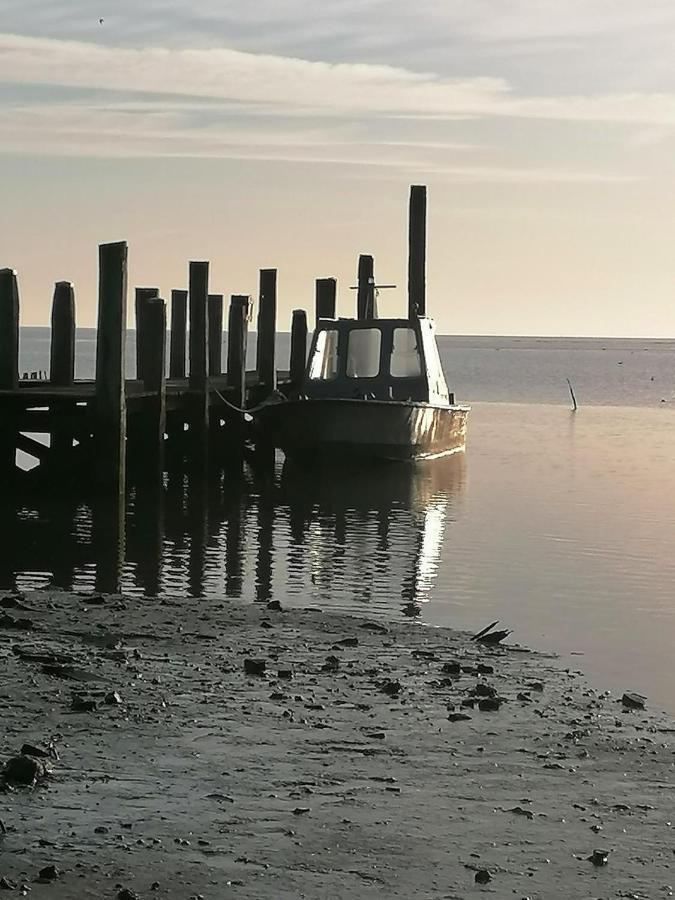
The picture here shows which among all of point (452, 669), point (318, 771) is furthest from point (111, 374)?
point (318, 771)

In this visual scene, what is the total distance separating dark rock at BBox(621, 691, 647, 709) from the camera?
9.11 m

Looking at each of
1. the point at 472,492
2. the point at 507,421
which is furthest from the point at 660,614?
the point at 507,421

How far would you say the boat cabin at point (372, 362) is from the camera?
84.9 ft

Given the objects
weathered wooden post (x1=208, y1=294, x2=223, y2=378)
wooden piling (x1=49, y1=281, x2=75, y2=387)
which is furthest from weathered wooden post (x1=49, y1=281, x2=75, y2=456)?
weathered wooden post (x1=208, y1=294, x2=223, y2=378)

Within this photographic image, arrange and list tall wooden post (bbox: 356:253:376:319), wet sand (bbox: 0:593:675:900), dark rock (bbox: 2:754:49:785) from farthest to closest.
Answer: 1. tall wooden post (bbox: 356:253:376:319)
2. dark rock (bbox: 2:754:49:785)
3. wet sand (bbox: 0:593:675:900)

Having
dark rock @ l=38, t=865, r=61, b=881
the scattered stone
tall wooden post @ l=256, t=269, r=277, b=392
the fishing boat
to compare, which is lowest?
the scattered stone

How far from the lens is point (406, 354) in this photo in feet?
85.3

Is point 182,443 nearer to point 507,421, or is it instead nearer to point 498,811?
point 498,811

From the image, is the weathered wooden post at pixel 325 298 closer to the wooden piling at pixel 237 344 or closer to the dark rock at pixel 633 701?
the wooden piling at pixel 237 344

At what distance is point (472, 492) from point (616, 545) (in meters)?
6.76

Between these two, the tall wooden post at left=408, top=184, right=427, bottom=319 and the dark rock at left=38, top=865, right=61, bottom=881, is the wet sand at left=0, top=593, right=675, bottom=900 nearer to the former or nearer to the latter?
the dark rock at left=38, top=865, right=61, bottom=881

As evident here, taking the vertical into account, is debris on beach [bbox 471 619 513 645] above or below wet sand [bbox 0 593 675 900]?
below

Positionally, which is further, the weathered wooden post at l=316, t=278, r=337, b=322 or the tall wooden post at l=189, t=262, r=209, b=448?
the weathered wooden post at l=316, t=278, r=337, b=322

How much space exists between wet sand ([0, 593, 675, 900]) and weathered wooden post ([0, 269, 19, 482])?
359 inches
